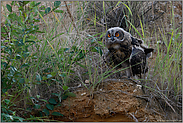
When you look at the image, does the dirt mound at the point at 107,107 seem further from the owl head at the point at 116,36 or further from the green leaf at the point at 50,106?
the owl head at the point at 116,36

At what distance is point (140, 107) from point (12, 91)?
3.65 feet

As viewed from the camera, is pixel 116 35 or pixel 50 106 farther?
pixel 116 35

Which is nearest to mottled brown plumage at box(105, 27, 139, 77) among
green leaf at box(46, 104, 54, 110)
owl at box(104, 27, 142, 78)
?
owl at box(104, 27, 142, 78)

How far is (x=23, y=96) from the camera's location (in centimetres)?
147

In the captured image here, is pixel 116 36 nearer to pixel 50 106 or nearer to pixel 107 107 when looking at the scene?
pixel 107 107

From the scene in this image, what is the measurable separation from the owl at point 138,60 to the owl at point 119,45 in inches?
1.5

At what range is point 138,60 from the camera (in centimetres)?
155

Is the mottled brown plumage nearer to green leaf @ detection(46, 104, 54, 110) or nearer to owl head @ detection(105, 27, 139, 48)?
owl head @ detection(105, 27, 139, 48)

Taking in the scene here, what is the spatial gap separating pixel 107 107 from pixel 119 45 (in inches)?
21.6

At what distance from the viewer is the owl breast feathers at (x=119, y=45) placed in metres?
1.50

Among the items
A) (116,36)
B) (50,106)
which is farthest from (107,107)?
(116,36)

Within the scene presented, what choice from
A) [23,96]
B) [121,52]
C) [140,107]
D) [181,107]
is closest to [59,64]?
[23,96]

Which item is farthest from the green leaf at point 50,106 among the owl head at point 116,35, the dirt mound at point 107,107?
the owl head at point 116,35

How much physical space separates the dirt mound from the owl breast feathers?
0.25m
